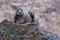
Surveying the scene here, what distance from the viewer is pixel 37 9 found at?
2.04 metres

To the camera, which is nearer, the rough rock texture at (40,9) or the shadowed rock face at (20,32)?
the shadowed rock face at (20,32)

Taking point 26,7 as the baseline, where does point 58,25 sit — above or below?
below

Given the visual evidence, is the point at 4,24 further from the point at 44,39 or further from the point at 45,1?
the point at 45,1

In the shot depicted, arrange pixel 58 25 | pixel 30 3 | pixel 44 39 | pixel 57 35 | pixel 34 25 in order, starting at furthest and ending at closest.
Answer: pixel 30 3
pixel 58 25
pixel 57 35
pixel 44 39
pixel 34 25

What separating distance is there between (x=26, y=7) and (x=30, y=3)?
0.07 meters

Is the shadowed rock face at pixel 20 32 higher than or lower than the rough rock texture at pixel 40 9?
lower

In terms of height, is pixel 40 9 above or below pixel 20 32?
above

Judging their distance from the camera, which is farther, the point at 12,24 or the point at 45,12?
the point at 45,12

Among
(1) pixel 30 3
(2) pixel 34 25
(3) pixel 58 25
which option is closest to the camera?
(2) pixel 34 25

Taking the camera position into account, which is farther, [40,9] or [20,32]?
[40,9]

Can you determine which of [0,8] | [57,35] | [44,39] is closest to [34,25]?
[44,39]

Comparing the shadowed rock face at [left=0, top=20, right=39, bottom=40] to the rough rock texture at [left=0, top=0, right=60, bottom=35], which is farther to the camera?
the rough rock texture at [left=0, top=0, right=60, bottom=35]

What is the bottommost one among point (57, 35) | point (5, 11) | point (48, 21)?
point (57, 35)

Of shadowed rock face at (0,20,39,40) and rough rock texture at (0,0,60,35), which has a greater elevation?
rough rock texture at (0,0,60,35)
